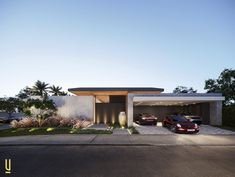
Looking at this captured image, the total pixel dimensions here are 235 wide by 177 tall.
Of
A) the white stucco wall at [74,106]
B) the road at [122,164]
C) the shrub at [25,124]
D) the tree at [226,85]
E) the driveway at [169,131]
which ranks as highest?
the tree at [226,85]

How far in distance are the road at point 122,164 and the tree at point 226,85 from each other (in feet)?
94.8

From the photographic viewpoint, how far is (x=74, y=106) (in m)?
25.4

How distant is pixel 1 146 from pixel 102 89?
12.3m

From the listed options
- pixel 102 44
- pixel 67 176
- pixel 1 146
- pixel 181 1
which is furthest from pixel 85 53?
pixel 67 176

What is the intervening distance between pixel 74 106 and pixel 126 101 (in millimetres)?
6143

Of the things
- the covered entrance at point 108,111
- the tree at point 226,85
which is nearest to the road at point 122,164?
the covered entrance at point 108,111

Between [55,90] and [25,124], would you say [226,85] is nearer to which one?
[25,124]

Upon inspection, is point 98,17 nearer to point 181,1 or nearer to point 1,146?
point 181,1

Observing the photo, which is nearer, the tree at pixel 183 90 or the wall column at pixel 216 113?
the wall column at pixel 216 113

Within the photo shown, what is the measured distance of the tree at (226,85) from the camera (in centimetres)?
3547

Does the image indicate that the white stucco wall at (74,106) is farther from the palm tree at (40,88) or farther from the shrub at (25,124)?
the palm tree at (40,88)

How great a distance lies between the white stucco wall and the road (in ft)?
51.1

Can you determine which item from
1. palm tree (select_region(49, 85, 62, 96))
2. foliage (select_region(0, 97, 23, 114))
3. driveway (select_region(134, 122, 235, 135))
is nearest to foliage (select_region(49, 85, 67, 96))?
palm tree (select_region(49, 85, 62, 96))

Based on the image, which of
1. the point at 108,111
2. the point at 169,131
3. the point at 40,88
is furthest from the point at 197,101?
the point at 40,88
